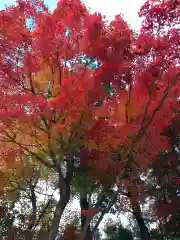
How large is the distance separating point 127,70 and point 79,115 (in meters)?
1.84

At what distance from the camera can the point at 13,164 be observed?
466 inches

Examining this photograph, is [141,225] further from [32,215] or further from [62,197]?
[62,197]

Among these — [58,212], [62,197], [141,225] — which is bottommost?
[58,212]

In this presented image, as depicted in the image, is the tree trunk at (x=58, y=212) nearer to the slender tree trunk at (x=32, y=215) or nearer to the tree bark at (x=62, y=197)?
the tree bark at (x=62, y=197)

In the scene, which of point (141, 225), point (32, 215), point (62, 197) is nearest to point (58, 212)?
point (62, 197)

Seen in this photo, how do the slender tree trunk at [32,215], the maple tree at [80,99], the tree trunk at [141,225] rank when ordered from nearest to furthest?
the maple tree at [80,99] → the slender tree trunk at [32,215] → the tree trunk at [141,225]

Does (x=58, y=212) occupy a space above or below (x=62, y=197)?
below

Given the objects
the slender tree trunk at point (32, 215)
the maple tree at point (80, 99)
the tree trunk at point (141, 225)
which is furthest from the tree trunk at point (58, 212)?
the tree trunk at point (141, 225)

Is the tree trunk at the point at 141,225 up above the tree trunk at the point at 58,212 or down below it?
above

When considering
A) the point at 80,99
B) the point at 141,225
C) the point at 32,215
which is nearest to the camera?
the point at 80,99

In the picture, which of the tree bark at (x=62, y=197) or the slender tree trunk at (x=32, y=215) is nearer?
the tree bark at (x=62, y=197)

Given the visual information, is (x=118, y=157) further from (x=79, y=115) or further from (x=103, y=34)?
(x=103, y=34)

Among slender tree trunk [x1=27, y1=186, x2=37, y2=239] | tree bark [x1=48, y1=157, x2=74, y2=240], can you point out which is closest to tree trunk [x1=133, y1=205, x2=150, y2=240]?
slender tree trunk [x1=27, y1=186, x2=37, y2=239]

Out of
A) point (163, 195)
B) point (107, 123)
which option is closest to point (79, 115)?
point (107, 123)
